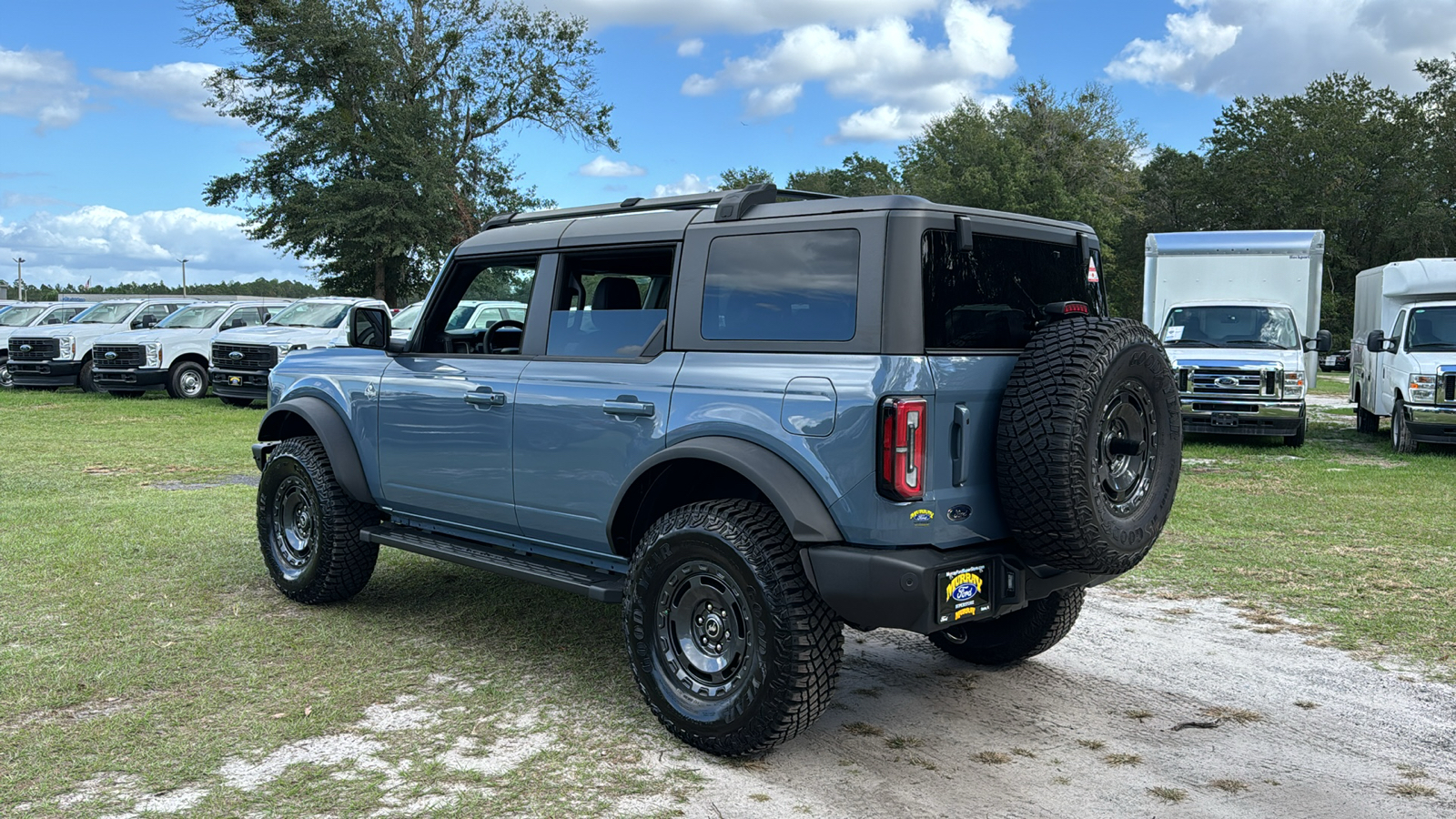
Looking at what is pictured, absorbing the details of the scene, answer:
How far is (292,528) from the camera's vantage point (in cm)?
652

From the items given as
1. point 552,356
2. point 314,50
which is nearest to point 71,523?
point 552,356

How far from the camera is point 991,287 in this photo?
4418mm

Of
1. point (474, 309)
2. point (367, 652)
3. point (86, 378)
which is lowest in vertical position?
point (367, 652)

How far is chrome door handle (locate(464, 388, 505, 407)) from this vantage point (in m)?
5.19

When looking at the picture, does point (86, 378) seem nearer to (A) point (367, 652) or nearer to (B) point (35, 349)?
(B) point (35, 349)

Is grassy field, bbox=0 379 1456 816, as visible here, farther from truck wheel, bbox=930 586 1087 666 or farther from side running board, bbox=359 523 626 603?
truck wheel, bbox=930 586 1087 666

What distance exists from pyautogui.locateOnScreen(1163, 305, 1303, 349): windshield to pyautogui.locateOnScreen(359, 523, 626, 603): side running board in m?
12.3

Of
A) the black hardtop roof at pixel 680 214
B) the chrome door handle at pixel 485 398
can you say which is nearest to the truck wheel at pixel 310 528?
the chrome door handle at pixel 485 398

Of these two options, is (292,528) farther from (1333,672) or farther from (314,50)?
(314,50)

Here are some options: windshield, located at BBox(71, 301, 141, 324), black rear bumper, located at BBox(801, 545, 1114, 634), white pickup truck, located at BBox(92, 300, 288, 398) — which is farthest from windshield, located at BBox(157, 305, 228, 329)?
black rear bumper, located at BBox(801, 545, 1114, 634)

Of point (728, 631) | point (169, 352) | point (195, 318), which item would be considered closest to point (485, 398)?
point (728, 631)

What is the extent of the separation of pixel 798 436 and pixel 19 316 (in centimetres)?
2728

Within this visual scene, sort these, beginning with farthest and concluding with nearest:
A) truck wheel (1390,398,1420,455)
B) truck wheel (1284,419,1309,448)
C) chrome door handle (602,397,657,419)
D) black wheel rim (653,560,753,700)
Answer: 1. truck wheel (1284,419,1309,448)
2. truck wheel (1390,398,1420,455)
3. chrome door handle (602,397,657,419)
4. black wheel rim (653,560,753,700)

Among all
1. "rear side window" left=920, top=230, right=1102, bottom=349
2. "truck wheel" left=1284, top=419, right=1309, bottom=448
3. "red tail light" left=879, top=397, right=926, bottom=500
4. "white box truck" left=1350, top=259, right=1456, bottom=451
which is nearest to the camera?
"red tail light" left=879, top=397, right=926, bottom=500
